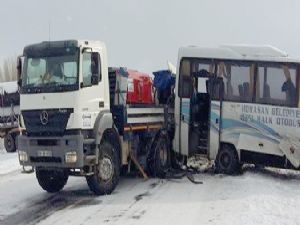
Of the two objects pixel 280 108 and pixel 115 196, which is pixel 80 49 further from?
pixel 280 108

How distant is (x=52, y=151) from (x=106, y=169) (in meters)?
1.36

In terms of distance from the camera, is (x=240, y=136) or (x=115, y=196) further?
(x=240, y=136)

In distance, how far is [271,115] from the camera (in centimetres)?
1485

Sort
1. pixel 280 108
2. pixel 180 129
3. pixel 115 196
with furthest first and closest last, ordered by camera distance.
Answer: pixel 180 129
pixel 280 108
pixel 115 196

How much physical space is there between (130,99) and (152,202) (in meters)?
3.17

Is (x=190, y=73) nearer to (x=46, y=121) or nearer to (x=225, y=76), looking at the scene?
(x=225, y=76)

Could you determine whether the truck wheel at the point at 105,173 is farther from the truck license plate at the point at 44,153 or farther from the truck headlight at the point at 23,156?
the truck headlight at the point at 23,156

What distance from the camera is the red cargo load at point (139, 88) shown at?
1388 cm

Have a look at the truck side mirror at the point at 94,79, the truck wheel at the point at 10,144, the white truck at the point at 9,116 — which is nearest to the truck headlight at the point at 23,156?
the truck side mirror at the point at 94,79

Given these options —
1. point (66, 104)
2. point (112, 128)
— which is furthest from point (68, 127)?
point (112, 128)

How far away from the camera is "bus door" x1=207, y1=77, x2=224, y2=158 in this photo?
50.7 feet

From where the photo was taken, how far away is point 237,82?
15375 millimetres

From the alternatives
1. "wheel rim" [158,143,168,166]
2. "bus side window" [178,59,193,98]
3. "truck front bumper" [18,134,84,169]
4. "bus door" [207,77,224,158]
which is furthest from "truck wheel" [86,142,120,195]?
"bus side window" [178,59,193,98]

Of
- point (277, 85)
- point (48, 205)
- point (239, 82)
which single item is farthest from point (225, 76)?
point (48, 205)
